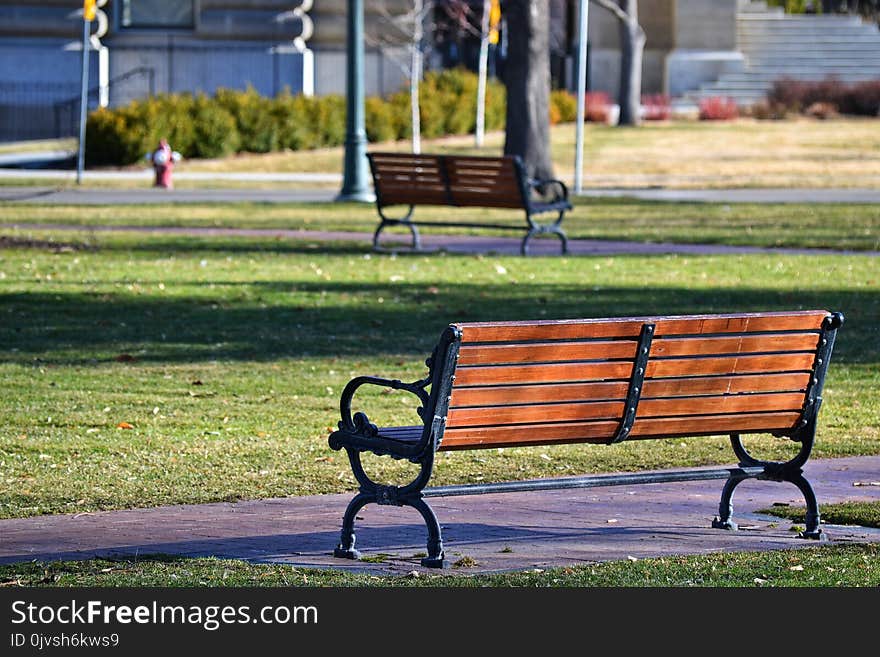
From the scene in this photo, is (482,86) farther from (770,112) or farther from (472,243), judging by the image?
(472,243)

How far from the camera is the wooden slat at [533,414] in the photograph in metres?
6.82

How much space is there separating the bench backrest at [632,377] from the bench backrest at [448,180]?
468 inches

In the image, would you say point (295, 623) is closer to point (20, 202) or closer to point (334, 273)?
point (334, 273)

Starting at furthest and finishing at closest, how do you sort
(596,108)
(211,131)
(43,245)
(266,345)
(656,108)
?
1. (656,108)
2. (596,108)
3. (211,131)
4. (43,245)
5. (266,345)

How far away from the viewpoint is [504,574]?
6.49 m

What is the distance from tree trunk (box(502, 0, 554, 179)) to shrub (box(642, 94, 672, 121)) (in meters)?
24.8

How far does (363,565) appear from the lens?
22.0 ft

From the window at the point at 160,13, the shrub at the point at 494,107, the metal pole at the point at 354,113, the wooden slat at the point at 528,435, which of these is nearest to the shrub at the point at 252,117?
the window at the point at 160,13

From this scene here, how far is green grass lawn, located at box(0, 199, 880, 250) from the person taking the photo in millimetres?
21344

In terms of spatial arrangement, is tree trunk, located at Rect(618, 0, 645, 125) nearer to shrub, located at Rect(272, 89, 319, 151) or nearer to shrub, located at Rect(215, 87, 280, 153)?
shrub, located at Rect(272, 89, 319, 151)

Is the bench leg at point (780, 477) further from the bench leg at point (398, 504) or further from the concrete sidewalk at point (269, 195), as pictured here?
the concrete sidewalk at point (269, 195)

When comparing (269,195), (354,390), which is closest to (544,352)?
(354,390)

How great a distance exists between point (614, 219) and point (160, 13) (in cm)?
1782

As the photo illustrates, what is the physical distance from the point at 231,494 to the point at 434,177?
Answer: 12.0 metres
